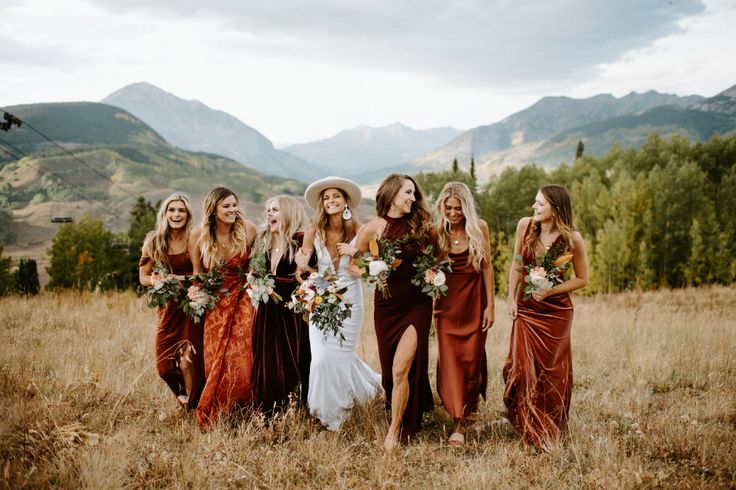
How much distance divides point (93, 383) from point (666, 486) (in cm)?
601

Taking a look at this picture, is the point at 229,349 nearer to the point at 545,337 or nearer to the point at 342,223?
the point at 342,223

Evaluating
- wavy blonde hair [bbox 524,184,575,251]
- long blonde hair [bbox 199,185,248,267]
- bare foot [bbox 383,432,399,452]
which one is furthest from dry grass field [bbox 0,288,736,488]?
wavy blonde hair [bbox 524,184,575,251]

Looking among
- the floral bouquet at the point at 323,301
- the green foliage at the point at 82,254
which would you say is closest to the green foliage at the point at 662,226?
the floral bouquet at the point at 323,301

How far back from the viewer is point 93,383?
6.02m

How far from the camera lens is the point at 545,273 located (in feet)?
16.4

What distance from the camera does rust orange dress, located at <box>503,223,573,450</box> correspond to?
16.6 feet

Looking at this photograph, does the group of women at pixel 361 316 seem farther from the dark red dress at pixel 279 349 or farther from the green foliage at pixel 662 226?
the green foliage at pixel 662 226

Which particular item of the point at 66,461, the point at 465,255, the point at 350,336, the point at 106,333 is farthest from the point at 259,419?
the point at 106,333

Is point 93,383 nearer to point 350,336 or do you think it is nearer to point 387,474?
point 350,336

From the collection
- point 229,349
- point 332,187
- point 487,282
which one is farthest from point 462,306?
point 229,349

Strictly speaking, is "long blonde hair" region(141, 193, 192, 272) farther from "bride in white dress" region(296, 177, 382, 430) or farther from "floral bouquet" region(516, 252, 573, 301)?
"floral bouquet" region(516, 252, 573, 301)

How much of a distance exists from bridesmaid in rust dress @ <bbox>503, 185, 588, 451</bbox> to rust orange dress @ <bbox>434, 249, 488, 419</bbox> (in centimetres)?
40

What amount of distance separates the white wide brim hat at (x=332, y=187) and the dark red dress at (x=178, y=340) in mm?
1635

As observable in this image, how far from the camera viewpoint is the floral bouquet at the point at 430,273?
5066mm
